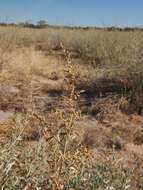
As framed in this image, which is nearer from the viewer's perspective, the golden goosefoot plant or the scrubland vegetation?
the golden goosefoot plant

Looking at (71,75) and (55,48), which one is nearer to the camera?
(71,75)

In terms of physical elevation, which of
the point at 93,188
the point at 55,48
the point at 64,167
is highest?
the point at 64,167

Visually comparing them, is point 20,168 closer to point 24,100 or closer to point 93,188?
point 93,188

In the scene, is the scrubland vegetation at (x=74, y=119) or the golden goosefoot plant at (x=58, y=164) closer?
the golden goosefoot plant at (x=58, y=164)

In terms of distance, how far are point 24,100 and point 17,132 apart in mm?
5173

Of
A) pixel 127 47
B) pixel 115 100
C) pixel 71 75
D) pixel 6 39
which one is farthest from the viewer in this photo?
pixel 6 39

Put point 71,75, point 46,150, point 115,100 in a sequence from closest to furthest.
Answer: point 71,75 → point 46,150 → point 115,100

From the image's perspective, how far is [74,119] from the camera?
2592 mm

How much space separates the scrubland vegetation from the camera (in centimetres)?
271

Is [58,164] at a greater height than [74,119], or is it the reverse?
[74,119]

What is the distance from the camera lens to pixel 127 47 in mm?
11211

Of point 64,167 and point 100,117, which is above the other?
point 64,167

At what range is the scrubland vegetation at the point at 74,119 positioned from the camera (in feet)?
8.90

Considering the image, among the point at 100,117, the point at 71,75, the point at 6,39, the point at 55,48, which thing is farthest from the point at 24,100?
the point at 55,48
